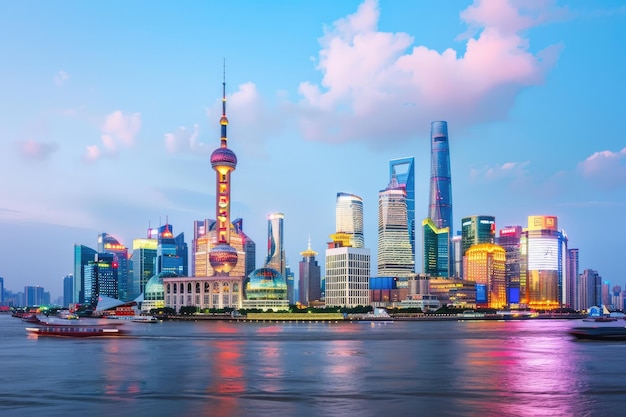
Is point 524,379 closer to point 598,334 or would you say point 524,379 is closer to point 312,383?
point 312,383

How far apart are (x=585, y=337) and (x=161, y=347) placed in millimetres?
86241

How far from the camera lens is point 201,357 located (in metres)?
93.9

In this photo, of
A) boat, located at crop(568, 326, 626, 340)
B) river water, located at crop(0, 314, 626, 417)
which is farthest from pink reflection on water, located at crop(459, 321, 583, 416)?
boat, located at crop(568, 326, 626, 340)

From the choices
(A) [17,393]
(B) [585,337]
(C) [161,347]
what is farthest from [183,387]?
(B) [585,337]

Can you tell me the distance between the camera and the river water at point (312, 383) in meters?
51.0

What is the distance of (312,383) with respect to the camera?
2584 inches

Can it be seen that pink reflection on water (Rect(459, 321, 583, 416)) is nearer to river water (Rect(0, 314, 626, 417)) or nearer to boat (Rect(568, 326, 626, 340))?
river water (Rect(0, 314, 626, 417))

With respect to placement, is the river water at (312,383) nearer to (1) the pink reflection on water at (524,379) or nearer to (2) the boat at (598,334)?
(1) the pink reflection on water at (524,379)

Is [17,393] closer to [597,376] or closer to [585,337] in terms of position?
[597,376]

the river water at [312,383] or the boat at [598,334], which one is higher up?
the river water at [312,383]

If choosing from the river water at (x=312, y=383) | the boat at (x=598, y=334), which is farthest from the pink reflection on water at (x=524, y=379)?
the boat at (x=598, y=334)

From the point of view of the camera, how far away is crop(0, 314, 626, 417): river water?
5100 cm

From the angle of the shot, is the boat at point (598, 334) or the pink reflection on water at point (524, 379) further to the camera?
the boat at point (598, 334)

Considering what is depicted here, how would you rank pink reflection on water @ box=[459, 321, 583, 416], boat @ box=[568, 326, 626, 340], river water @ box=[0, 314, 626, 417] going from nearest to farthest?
river water @ box=[0, 314, 626, 417]
pink reflection on water @ box=[459, 321, 583, 416]
boat @ box=[568, 326, 626, 340]
